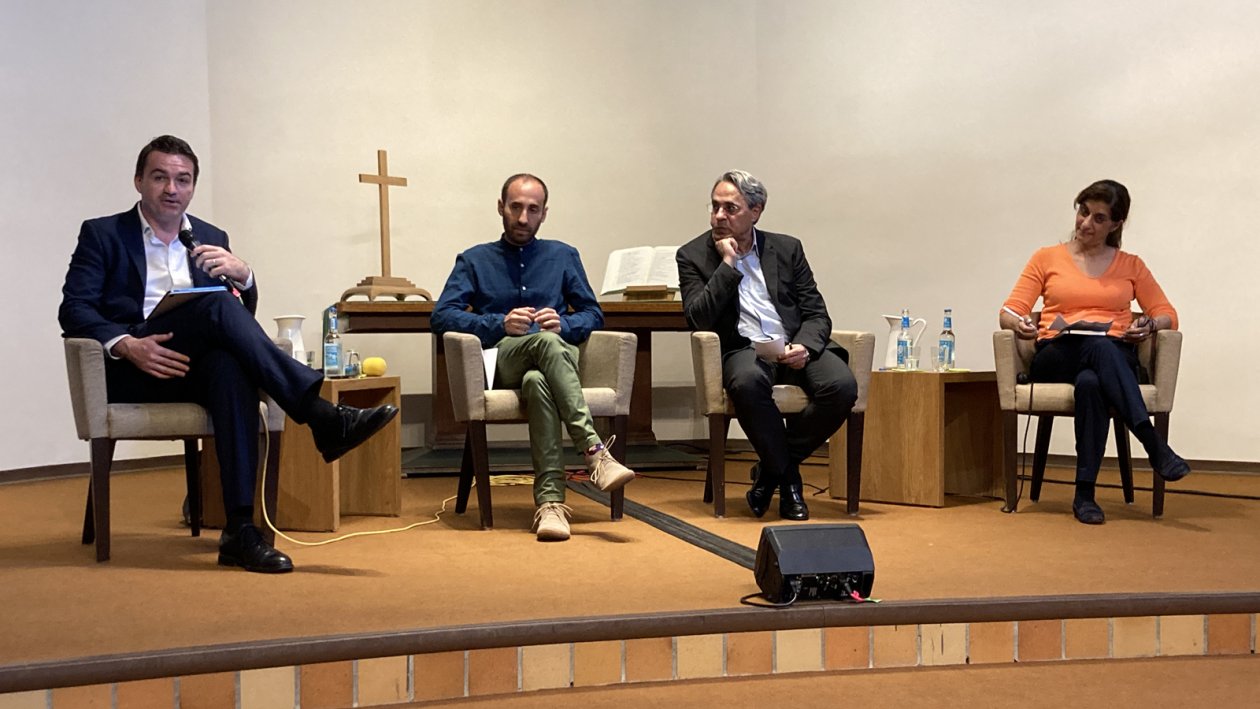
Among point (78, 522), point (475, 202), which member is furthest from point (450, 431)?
point (78, 522)

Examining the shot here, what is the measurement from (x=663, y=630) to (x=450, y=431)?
→ 332 centimetres

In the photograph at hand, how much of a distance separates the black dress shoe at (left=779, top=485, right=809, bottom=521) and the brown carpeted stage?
60 millimetres

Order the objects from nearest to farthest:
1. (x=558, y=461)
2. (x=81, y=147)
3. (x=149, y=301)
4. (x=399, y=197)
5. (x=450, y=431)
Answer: (x=149, y=301)
(x=558, y=461)
(x=81, y=147)
(x=450, y=431)
(x=399, y=197)

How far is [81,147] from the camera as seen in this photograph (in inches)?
206

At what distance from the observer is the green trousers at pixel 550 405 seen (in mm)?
3631

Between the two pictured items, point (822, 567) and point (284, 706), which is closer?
point (284, 706)

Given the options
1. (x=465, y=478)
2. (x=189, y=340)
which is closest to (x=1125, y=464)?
(x=465, y=478)

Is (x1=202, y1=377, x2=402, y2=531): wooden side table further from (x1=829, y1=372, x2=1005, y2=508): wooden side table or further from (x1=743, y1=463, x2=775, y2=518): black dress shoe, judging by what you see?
(x1=829, y1=372, x2=1005, y2=508): wooden side table

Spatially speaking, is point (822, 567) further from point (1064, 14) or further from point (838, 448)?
point (1064, 14)

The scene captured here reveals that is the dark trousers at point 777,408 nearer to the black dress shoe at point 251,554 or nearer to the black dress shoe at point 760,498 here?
the black dress shoe at point 760,498

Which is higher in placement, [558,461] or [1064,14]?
[1064,14]

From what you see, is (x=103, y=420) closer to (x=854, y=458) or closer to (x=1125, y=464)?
(x=854, y=458)

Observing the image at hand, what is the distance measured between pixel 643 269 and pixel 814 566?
3.13 meters

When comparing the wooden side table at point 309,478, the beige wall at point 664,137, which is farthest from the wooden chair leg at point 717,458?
the beige wall at point 664,137
